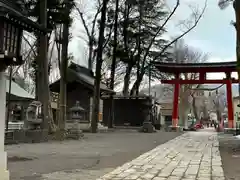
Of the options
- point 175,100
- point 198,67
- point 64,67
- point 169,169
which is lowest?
point 169,169

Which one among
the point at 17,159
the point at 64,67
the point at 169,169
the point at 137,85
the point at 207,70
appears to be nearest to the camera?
the point at 169,169

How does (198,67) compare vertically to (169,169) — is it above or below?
above

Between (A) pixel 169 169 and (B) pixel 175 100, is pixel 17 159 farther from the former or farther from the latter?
(B) pixel 175 100

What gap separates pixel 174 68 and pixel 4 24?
29.6m

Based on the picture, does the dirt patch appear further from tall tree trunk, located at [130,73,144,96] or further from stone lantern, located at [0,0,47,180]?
tall tree trunk, located at [130,73,144,96]

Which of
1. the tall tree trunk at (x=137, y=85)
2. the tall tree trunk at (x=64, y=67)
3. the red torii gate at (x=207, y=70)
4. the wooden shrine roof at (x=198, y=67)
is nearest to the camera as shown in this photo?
the tall tree trunk at (x=64, y=67)

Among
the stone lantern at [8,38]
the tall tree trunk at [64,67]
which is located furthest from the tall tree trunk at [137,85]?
the stone lantern at [8,38]

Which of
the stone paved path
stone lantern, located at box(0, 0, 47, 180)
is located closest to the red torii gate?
the stone paved path

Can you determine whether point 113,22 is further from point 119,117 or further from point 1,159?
point 1,159

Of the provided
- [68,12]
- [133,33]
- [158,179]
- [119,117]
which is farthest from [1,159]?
[119,117]

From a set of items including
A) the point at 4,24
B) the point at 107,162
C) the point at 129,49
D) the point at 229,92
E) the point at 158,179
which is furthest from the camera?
the point at 129,49

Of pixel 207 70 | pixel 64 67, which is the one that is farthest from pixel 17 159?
pixel 207 70

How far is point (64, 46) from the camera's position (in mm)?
24094

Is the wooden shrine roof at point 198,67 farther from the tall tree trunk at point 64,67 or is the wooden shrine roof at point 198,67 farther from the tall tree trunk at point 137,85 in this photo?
the tall tree trunk at point 64,67
